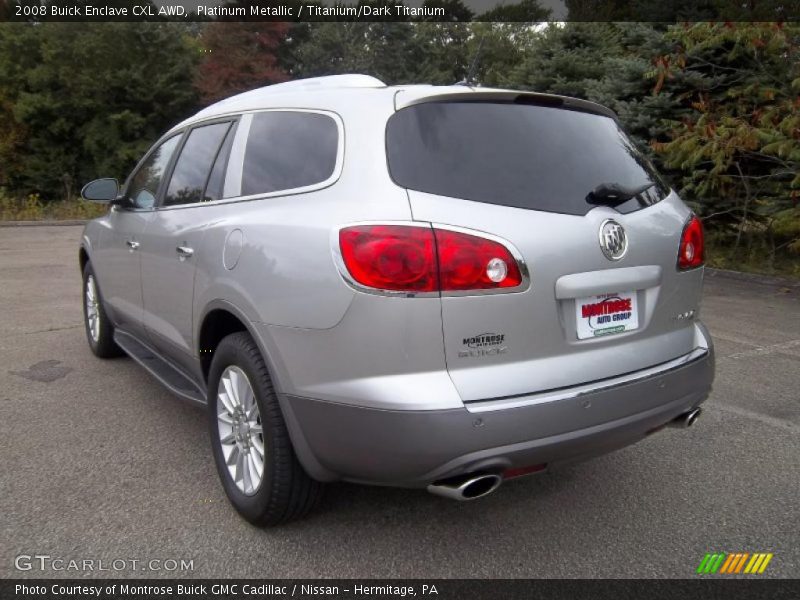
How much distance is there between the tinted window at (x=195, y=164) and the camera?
343 centimetres

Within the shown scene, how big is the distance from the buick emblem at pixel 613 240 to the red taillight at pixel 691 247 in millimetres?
385

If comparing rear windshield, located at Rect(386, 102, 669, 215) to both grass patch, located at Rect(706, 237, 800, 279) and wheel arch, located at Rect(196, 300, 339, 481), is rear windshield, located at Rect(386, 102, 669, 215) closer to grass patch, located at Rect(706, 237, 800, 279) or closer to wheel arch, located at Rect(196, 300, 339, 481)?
wheel arch, located at Rect(196, 300, 339, 481)

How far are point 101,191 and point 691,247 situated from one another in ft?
12.3

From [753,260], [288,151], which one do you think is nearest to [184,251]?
[288,151]

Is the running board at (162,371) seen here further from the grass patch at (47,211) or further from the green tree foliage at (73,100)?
the green tree foliage at (73,100)

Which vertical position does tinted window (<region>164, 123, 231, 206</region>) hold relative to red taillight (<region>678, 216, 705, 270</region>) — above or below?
above

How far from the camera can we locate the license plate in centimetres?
245

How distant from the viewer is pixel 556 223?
A: 2400mm

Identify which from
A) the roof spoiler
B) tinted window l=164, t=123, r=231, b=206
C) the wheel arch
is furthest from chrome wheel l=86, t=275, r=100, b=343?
the roof spoiler

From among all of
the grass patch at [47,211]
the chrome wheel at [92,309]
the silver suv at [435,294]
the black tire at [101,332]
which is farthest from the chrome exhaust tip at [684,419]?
the grass patch at [47,211]

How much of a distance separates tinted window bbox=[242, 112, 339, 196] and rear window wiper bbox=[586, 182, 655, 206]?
0.97m

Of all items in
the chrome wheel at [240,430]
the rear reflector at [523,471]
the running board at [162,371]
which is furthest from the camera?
the running board at [162,371]

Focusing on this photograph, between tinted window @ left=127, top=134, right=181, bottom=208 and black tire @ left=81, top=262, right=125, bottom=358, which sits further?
black tire @ left=81, top=262, right=125, bottom=358

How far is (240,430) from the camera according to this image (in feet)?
A: 9.55
